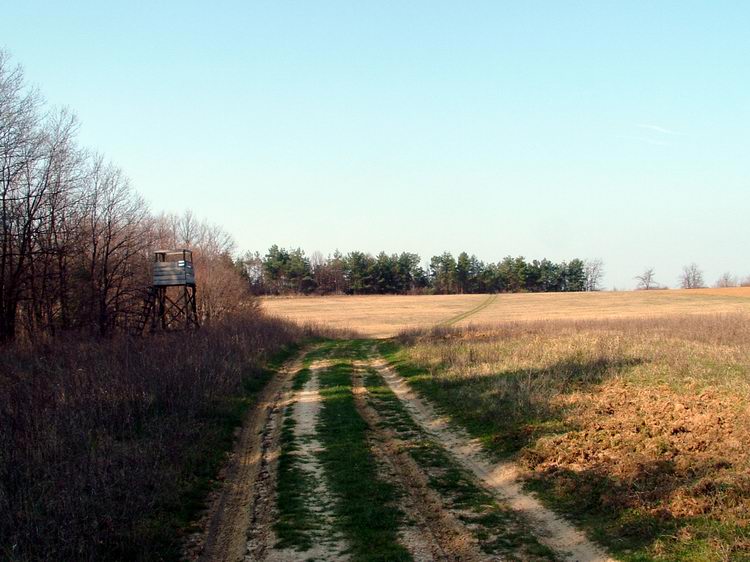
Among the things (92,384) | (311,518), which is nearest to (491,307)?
(92,384)

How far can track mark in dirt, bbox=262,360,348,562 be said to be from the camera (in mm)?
6041

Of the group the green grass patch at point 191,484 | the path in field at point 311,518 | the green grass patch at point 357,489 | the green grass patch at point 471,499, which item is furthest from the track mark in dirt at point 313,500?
the green grass patch at point 471,499

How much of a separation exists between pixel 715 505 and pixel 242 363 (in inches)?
593

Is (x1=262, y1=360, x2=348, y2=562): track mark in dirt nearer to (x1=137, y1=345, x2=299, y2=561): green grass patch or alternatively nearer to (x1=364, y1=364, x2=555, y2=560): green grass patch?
(x1=137, y1=345, x2=299, y2=561): green grass patch

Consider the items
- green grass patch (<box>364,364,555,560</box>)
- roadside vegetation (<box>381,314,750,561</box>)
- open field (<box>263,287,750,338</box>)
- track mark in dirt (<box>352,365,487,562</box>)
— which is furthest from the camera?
open field (<box>263,287,750,338</box>)

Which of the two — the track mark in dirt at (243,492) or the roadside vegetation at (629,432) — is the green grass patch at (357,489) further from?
the roadside vegetation at (629,432)

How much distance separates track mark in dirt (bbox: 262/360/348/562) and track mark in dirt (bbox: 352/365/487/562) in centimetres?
78

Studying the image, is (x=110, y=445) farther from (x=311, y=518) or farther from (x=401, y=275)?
(x=401, y=275)

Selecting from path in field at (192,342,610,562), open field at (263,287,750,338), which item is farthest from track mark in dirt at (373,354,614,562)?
open field at (263,287,750,338)

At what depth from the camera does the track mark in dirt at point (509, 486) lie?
6.18 meters

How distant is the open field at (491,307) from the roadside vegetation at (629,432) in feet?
111

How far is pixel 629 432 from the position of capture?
9.31 metres

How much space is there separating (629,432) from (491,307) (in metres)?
63.3

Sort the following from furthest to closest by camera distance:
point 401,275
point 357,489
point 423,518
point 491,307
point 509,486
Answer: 1. point 401,275
2. point 491,307
3. point 509,486
4. point 357,489
5. point 423,518
